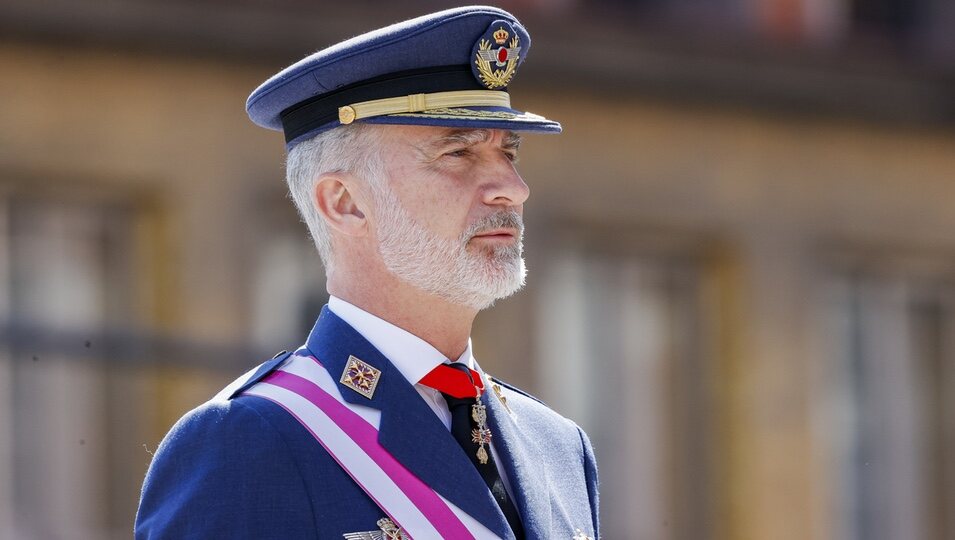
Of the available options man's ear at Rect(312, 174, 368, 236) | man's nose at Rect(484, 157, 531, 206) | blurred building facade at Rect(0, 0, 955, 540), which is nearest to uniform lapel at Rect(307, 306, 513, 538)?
man's ear at Rect(312, 174, 368, 236)

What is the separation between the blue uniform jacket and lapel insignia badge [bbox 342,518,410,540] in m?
0.01

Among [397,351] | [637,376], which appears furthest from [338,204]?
[637,376]

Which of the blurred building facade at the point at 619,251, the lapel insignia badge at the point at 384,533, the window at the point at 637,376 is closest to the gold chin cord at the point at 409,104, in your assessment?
the lapel insignia badge at the point at 384,533

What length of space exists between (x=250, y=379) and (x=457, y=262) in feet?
1.48

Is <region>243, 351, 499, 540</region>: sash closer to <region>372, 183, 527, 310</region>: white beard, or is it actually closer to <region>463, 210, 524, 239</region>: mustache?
<region>372, 183, 527, 310</region>: white beard

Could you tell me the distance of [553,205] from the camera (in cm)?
1073

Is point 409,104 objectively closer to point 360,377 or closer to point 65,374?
point 360,377

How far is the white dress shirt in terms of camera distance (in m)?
3.60

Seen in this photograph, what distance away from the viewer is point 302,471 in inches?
131

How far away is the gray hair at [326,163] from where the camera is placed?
3.73 metres

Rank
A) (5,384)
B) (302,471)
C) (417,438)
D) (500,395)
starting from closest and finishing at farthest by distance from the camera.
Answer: (302,471) → (417,438) → (500,395) → (5,384)

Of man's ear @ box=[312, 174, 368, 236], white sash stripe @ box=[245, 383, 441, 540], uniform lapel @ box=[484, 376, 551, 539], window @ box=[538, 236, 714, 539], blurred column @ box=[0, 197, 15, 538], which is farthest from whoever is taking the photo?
window @ box=[538, 236, 714, 539]

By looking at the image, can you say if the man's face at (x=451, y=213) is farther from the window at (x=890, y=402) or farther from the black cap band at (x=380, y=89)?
the window at (x=890, y=402)

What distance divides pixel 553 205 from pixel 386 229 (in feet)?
23.2
